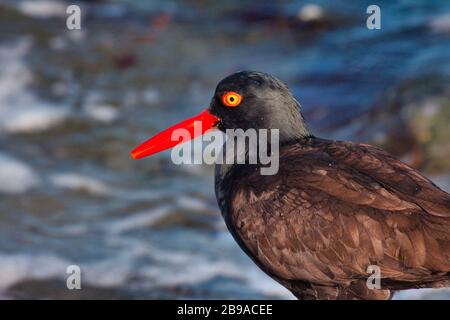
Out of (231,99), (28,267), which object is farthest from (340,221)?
(28,267)

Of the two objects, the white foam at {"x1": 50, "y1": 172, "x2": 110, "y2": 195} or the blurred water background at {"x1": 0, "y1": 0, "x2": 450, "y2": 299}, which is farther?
the white foam at {"x1": 50, "y1": 172, "x2": 110, "y2": 195}

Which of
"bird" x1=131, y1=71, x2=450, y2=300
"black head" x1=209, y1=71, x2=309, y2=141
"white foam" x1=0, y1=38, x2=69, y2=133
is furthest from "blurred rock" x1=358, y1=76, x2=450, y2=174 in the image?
"white foam" x1=0, y1=38, x2=69, y2=133

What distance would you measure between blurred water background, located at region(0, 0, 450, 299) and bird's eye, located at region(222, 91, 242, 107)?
1523 millimetres

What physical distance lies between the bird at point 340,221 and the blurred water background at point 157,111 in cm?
135

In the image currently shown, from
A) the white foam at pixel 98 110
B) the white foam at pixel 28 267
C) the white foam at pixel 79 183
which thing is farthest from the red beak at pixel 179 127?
the white foam at pixel 98 110

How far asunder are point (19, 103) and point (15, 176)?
62.3 inches

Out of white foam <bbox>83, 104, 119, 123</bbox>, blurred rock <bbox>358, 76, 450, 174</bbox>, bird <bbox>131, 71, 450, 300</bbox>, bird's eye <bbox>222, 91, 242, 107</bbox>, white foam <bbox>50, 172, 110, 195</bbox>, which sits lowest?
bird <bbox>131, 71, 450, 300</bbox>

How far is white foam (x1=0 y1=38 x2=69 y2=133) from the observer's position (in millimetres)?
8891

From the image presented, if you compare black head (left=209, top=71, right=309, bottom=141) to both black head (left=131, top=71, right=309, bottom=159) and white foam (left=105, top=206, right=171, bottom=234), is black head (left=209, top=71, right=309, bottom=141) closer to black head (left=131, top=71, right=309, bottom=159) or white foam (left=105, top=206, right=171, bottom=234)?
black head (left=131, top=71, right=309, bottom=159)

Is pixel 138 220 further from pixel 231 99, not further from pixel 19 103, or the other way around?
pixel 19 103

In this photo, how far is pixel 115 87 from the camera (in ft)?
32.0

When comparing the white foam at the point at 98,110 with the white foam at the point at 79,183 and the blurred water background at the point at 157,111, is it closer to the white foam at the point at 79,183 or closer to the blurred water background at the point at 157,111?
the blurred water background at the point at 157,111

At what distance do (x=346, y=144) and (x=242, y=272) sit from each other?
1.87 m
